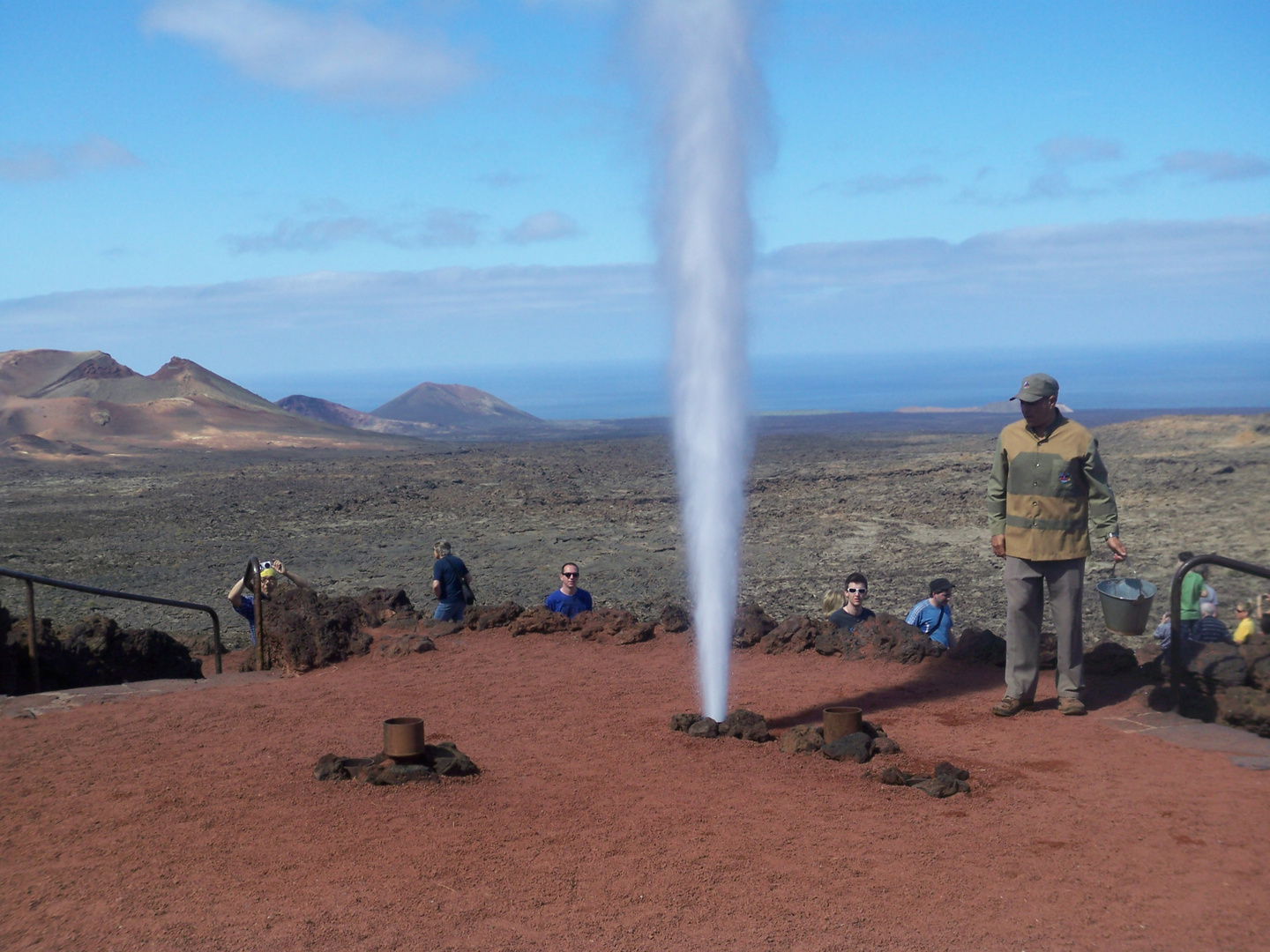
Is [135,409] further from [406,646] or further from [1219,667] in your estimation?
[1219,667]

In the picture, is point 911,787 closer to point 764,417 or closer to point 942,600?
point 942,600

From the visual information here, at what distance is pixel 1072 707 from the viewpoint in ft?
21.2

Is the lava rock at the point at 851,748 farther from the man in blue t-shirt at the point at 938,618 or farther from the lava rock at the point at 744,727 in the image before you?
the man in blue t-shirt at the point at 938,618

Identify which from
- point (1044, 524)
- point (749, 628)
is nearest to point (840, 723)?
point (1044, 524)

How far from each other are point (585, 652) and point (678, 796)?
392 centimetres

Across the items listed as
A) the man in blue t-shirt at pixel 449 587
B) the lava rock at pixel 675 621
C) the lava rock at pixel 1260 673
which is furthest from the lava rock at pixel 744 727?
the man in blue t-shirt at pixel 449 587

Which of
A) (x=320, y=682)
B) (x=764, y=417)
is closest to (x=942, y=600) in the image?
(x=320, y=682)

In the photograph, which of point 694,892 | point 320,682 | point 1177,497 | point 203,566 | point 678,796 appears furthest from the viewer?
point 1177,497

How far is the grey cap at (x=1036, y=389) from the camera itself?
616 cm

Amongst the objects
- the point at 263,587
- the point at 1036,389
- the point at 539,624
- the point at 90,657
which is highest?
the point at 1036,389

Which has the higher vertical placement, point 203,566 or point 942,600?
point 942,600

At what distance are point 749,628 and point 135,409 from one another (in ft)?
161

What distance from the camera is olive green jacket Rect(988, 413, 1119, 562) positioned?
6195mm

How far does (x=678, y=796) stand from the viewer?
5.25 meters
